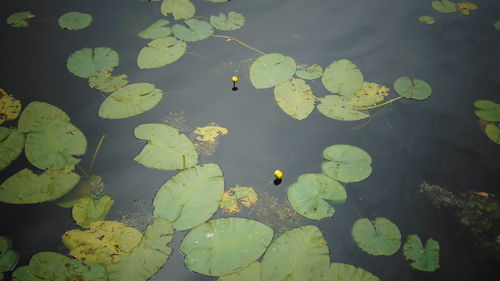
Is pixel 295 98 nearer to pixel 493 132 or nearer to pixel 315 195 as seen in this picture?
pixel 315 195

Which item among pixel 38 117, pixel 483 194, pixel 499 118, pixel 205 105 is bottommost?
pixel 483 194

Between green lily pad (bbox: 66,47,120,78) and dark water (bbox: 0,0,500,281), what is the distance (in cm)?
7

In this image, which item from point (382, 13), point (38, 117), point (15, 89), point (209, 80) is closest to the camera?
point (38, 117)

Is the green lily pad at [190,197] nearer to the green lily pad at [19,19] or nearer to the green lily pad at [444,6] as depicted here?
the green lily pad at [19,19]

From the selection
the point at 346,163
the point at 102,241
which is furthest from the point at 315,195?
the point at 102,241

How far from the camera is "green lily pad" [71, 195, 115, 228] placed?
61.5 inches

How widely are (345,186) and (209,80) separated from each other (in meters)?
1.21

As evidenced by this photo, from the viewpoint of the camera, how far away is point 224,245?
146 cm

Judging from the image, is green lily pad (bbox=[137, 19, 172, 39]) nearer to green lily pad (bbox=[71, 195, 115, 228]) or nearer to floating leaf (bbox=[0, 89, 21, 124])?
floating leaf (bbox=[0, 89, 21, 124])

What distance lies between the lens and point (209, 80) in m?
2.24

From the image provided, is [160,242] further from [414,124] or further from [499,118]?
[499,118]

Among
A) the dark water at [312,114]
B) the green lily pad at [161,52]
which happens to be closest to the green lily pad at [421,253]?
the dark water at [312,114]

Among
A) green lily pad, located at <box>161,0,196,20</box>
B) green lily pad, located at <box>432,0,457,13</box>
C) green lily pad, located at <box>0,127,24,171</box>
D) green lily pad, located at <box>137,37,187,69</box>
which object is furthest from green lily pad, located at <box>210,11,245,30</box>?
green lily pad, located at <box>432,0,457,13</box>

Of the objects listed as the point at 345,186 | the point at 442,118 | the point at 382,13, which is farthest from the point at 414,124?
the point at 382,13
